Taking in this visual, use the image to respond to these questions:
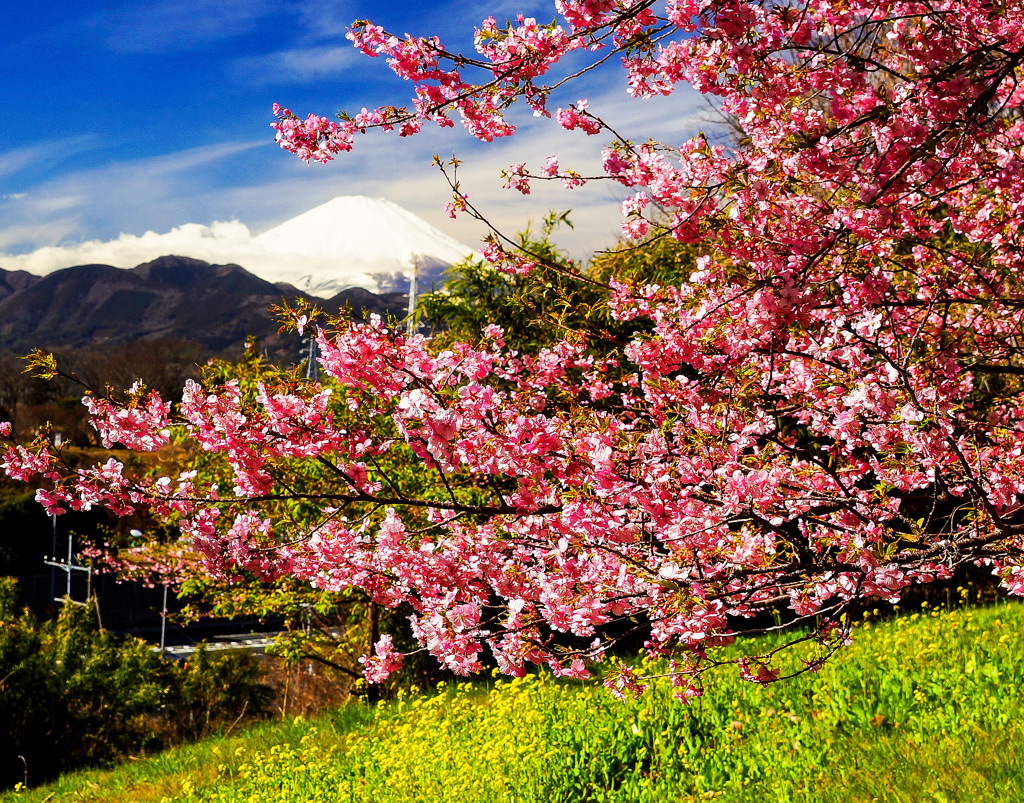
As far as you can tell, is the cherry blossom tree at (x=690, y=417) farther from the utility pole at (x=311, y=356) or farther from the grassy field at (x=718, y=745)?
the grassy field at (x=718, y=745)

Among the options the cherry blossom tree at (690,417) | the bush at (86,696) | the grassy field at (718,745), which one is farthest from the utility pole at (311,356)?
the bush at (86,696)

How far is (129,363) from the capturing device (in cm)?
5947

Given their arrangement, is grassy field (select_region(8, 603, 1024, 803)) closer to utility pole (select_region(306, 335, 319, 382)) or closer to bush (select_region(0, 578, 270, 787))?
utility pole (select_region(306, 335, 319, 382))

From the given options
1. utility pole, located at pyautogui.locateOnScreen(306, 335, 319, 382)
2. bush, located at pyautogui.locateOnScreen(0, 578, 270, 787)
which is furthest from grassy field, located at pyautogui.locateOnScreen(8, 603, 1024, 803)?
bush, located at pyautogui.locateOnScreen(0, 578, 270, 787)

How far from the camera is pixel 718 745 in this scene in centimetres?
467

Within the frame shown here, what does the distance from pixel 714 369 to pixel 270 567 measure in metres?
2.02

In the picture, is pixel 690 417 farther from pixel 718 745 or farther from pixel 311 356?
pixel 311 356

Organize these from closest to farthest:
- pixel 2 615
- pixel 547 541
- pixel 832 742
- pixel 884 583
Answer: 1. pixel 884 583
2. pixel 547 541
3. pixel 832 742
4. pixel 2 615

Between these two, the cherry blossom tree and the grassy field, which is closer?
the cherry blossom tree

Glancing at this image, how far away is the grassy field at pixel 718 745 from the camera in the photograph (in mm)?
3898

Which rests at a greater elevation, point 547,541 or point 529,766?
point 547,541

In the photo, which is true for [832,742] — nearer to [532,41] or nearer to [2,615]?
[532,41]

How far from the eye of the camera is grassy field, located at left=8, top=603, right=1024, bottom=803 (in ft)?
12.8

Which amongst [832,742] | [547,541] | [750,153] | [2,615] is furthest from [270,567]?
[2,615]
